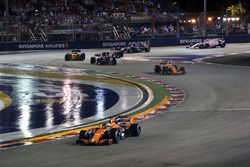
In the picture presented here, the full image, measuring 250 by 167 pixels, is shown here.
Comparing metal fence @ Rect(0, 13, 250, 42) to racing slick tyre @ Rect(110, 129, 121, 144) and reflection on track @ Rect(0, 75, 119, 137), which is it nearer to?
reflection on track @ Rect(0, 75, 119, 137)

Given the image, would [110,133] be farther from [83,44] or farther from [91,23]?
[91,23]

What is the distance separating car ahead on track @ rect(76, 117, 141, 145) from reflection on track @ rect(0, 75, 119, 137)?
2172mm

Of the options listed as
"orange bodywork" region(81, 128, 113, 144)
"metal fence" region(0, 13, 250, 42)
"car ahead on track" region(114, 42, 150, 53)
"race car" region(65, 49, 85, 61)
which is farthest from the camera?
"metal fence" region(0, 13, 250, 42)

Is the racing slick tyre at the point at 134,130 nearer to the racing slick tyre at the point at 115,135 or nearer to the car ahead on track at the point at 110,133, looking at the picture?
the car ahead on track at the point at 110,133

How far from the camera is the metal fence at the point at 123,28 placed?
4612cm

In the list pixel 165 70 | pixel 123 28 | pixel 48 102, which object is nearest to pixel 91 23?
pixel 123 28

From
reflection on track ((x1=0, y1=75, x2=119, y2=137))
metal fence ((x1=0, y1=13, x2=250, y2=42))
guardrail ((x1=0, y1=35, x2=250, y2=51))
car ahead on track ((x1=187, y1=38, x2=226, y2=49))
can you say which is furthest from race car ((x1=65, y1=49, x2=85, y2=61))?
car ahead on track ((x1=187, y1=38, x2=226, y2=49))

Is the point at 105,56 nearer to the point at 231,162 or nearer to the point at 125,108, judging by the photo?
the point at 125,108

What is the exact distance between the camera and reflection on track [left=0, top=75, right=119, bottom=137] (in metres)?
16.2

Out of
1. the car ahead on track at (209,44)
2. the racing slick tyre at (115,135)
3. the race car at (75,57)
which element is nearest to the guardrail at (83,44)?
the car ahead on track at (209,44)

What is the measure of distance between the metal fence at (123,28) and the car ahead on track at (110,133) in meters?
33.1

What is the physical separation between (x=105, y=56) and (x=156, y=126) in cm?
→ 1978

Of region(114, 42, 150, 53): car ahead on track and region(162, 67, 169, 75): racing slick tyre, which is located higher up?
region(114, 42, 150, 53): car ahead on track

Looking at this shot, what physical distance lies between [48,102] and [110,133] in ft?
26.6
